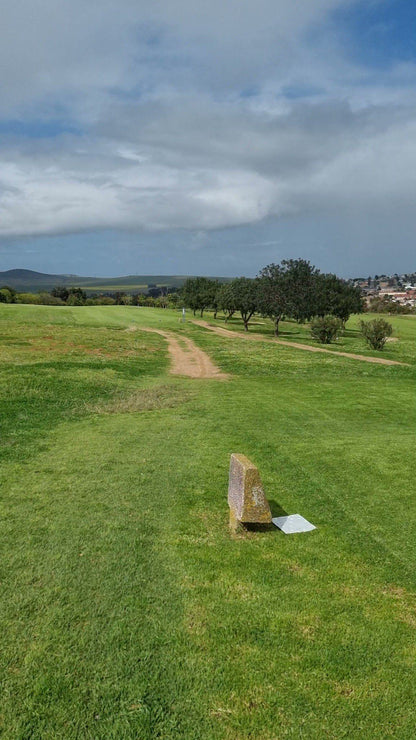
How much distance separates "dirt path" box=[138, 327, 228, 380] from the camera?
26.0 m

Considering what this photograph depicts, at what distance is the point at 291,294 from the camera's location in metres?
55.1

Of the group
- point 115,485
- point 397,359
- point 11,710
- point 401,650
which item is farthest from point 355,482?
point 397,359

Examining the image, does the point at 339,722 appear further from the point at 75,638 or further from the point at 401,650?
the point at 75,638

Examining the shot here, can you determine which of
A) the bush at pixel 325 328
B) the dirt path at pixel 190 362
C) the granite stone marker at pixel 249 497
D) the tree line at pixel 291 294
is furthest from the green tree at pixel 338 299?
the granite stone marker at pixel 249 497

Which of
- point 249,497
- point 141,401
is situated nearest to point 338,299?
point 141,401

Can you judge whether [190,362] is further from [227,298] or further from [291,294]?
[227,298]

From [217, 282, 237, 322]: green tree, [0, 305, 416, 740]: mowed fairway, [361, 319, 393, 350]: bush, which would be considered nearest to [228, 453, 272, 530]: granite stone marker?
[0, 305, 416, 740]: mowed fairway

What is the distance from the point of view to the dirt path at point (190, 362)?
1025 inches

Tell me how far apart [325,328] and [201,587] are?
1890 inches

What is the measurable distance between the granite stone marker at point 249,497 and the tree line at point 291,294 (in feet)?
163

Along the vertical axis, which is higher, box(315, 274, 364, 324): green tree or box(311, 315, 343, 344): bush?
box(315, 274, 364, 324): green tree

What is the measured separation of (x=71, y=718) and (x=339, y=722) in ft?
8.33

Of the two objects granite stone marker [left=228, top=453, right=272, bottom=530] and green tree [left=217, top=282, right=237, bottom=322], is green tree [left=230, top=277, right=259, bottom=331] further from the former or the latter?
granite stone marker [left=228, top=453, right=272, bottom=530]

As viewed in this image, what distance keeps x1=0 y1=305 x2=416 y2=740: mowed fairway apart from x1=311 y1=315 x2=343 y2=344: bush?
128 feet
